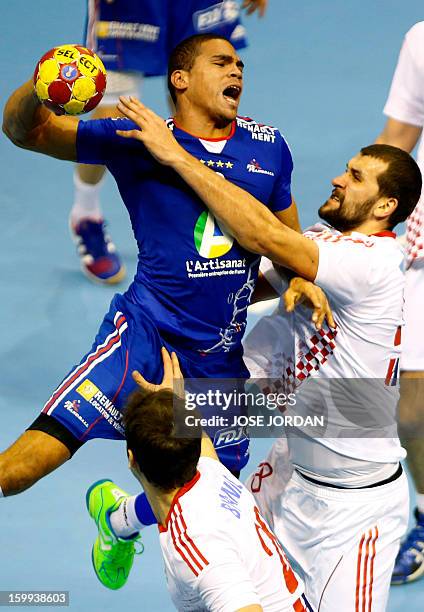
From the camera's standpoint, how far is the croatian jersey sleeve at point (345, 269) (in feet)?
15.4

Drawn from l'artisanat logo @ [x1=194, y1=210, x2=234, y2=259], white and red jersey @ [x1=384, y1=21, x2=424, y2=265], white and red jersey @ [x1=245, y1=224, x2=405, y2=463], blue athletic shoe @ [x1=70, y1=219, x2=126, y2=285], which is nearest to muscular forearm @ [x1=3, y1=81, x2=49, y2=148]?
l'artisanat logo @ [x1=194, y1=210, x2=234, y2=259]

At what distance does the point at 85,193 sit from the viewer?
299 inches

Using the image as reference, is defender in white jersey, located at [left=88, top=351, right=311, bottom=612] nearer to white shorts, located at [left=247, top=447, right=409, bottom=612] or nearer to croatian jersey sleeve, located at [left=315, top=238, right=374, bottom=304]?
white shorts, located at [left=247, top=447, right=409, bottom=612]

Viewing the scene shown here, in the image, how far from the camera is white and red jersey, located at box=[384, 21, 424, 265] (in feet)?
18.5

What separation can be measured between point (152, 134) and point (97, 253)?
2.99 meters

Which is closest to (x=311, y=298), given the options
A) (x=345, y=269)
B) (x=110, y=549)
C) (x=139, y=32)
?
(x=345, y=269)

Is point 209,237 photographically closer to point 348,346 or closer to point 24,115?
point 348,346

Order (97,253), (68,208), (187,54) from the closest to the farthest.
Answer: (187,54)
(97,253)
(68,208)

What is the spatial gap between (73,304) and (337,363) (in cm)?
300

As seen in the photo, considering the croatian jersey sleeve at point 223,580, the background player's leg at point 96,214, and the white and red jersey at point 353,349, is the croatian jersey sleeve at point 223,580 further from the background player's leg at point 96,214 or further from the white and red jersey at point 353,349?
the background player's leg at point 96,214

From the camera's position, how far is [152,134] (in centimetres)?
480

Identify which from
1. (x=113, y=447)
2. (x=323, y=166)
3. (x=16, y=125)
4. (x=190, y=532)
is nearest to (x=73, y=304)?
(x=113, y=447)

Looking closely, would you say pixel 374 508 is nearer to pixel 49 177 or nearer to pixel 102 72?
pixel 102 72

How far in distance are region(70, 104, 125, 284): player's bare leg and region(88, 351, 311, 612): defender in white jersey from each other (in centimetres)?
331
